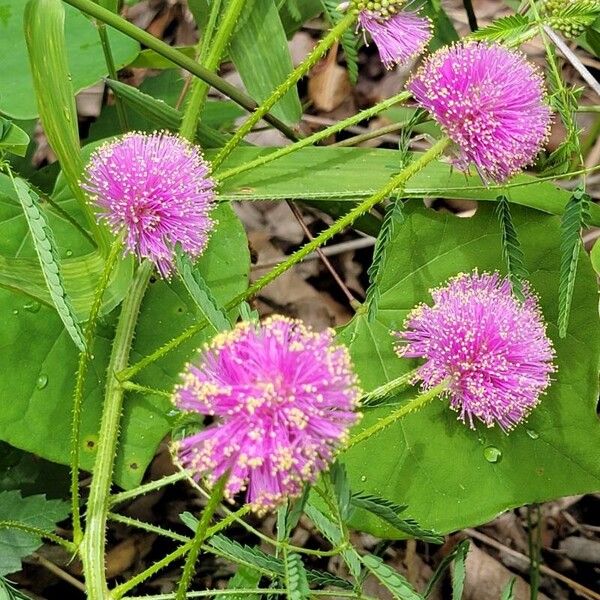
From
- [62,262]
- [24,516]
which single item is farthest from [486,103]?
[24,516]

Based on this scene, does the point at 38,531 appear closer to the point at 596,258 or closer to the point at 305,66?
the point at 305,66

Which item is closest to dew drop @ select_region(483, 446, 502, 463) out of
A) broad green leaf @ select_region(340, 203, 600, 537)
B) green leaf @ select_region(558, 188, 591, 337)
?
broad green leaf @ select_region(340, 203, 600, 537)

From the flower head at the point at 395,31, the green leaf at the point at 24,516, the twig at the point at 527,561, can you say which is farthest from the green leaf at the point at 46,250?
the twig at the point at 527,561

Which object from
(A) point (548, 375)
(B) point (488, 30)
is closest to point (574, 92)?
(B) point (488, 30)

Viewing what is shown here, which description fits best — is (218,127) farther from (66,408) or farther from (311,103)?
(66,408)

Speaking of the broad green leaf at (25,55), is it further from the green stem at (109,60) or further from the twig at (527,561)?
the twig at (527,561)

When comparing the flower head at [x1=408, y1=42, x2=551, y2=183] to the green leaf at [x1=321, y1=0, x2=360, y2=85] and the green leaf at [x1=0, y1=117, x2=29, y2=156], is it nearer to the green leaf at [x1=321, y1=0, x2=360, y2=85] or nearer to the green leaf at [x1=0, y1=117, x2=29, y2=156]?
the green leaf at [x1=321, y1=0, x2=360, y2=85]

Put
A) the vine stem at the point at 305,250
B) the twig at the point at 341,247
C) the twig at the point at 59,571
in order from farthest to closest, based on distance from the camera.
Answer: the twig at the point at 341,247 → the twig at the point at 59,571 → the vine stem at the point at 305,250
